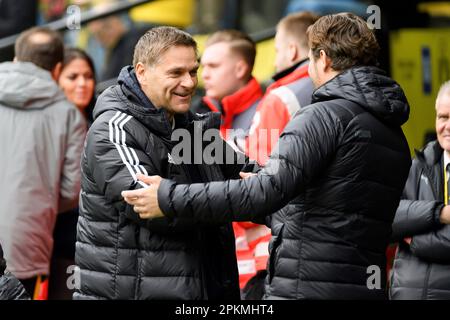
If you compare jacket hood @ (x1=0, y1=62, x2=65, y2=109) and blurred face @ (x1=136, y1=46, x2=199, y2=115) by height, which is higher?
blurred face @ (x1=136, y1=46, x2=199, y2=115)

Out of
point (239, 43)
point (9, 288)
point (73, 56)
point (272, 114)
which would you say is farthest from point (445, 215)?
point (73, 56)

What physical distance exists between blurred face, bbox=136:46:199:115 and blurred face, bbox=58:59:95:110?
9.07ft

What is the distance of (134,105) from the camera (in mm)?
5480

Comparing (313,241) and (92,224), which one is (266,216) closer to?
(313,241)

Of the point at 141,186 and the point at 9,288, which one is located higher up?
the point at 141,186

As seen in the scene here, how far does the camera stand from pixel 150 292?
5.36m

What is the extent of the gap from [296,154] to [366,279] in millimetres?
667

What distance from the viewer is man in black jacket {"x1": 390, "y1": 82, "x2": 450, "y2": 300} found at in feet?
21.3

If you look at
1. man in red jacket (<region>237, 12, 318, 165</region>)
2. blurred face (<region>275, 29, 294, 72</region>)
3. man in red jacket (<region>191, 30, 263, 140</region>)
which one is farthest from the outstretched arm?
man in red jacket (<region>191, 30, 263, 140</region>)

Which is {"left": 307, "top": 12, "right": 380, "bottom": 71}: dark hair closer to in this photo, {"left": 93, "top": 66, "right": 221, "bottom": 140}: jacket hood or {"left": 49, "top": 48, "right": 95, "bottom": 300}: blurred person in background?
{"left": 93, "top": 66, "right": 221, "bottom": 140}: jacket hood

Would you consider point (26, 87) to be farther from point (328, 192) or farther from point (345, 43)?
point (328, 192)

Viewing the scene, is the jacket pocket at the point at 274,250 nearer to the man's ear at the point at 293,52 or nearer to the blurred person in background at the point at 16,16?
the man's ear at the point at 293,52

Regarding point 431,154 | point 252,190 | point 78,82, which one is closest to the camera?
point 252,190

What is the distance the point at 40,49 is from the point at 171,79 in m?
2.43
